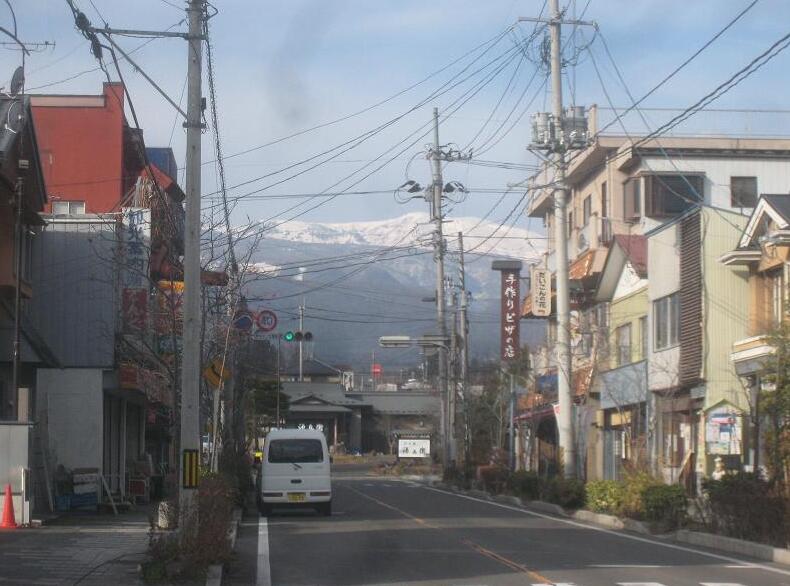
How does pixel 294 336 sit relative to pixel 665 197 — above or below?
below

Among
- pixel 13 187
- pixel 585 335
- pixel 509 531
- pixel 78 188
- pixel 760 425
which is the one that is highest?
pixel 78 188

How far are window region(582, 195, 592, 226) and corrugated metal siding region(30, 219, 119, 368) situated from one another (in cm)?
2176

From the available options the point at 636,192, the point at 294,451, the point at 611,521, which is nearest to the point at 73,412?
the point at 294,451

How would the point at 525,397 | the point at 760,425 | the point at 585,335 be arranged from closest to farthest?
the point at 760,425, the point at 585,335, the point at 525,397

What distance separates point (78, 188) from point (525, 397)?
71.0ft

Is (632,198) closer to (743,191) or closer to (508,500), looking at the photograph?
(743,191)

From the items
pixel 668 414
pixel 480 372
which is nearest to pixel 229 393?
pixel 668 414

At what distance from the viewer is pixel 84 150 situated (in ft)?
149

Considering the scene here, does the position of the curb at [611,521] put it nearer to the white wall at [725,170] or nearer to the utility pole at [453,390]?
the white wall at [725,170]

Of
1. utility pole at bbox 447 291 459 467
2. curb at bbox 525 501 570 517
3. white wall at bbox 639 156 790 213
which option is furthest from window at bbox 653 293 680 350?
utility pole at bbox 447 291 459 467

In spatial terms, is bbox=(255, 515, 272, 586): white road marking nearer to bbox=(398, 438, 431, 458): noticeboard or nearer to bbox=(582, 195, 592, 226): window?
bbox=(582, 195, 592, 226): window

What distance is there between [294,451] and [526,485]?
28.8ft

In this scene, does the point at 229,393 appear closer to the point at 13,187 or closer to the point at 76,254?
the point at 76,254

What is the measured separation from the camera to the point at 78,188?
45.3m
